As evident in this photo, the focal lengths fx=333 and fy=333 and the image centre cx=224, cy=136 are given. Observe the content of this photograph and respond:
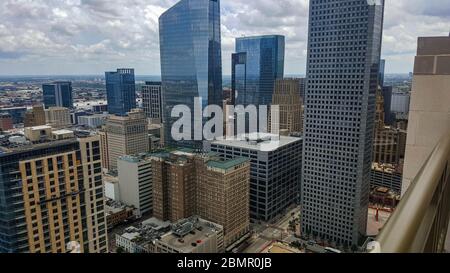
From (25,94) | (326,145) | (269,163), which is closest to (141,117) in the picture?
(269,163)

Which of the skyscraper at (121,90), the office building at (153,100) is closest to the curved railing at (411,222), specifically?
the office building at (153,100)

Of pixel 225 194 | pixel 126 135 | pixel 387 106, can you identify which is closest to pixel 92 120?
pixel 126 135

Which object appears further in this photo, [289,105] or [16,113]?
[16,113]

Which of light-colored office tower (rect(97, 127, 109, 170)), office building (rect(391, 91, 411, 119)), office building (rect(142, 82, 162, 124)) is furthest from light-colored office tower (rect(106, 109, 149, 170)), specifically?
office building (rect(391, 91, 411, 119))

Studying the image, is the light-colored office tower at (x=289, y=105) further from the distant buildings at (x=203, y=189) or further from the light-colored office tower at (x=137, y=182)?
the light-colored office tower at (x=137, y=182)

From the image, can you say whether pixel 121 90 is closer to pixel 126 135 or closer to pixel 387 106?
pixel 126 135

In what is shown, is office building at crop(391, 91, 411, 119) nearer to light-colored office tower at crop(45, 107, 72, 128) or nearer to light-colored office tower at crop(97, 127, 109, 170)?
light-colored office tower at crop(97, 127, 109, 170)

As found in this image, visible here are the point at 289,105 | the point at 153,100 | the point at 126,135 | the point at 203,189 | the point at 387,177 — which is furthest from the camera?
the point at 153,100
